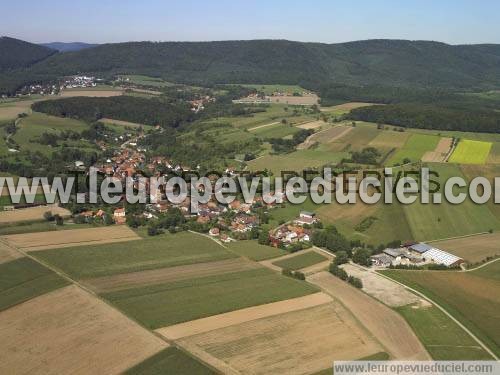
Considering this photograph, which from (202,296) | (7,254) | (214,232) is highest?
(7,254)

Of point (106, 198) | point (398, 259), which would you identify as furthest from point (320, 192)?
point (106, 198)

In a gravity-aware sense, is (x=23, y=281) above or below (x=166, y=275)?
above

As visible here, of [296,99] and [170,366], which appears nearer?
[170,366]

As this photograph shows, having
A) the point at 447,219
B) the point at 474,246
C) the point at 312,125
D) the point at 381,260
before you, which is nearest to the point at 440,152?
the point at 447,219

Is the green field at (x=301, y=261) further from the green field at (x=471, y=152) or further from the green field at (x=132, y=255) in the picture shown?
the green field at (x=471, y=152)

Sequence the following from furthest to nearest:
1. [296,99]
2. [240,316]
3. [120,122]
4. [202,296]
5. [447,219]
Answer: [296,99], [120,122], [447,219], [202,296], [240,316]

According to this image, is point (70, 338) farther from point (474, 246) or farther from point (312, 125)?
point (312, 125)
